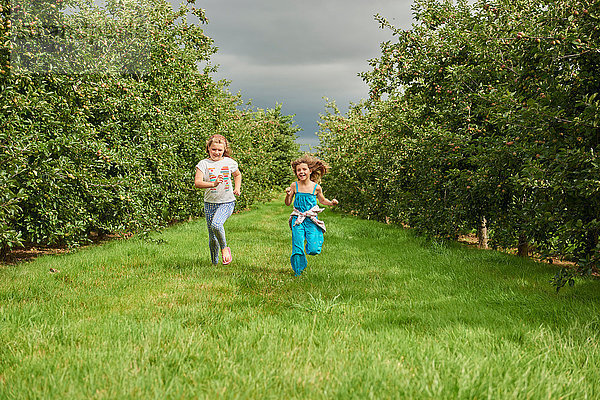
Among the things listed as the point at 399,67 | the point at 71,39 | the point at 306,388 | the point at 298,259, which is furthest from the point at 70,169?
the point at 399,67

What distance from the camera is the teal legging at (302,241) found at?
19.4 feet

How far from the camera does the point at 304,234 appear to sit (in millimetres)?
6094

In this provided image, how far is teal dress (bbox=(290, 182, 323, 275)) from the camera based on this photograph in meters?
5.95

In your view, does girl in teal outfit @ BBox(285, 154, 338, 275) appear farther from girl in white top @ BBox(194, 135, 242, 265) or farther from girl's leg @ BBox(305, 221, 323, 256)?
girl in white top @ BBox(194, 135, 242, 265)

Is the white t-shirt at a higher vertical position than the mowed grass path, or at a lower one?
higher

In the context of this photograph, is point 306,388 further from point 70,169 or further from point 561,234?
point 70,169

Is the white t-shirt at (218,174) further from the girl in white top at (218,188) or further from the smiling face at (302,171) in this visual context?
the smiling face at (302,171)

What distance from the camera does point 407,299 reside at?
465 cm

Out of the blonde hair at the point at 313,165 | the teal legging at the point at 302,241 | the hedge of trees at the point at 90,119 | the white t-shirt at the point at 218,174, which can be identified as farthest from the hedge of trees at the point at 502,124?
the hedge of trees at the point at 90,119

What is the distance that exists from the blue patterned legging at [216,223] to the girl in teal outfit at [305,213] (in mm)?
945

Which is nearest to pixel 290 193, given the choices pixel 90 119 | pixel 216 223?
pixel 216 223

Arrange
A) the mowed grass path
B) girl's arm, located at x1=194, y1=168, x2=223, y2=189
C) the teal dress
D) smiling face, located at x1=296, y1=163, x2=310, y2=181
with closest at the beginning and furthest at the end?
the mowed grass path → girl's arm, located at x1=194, y1=168, x2=223, y2=189 → the teal dress → smiling face, located at x1=296, y1=163, x2=310, y2=181

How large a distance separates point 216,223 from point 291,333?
2.98 m

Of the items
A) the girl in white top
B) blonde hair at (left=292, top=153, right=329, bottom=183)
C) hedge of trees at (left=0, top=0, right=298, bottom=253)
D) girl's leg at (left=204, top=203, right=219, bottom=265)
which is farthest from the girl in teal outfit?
hedge of trees at (left=0, top=0, right=298, bottom=253)
